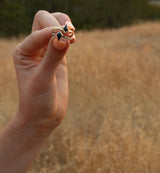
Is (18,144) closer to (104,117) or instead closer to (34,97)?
(34,97)

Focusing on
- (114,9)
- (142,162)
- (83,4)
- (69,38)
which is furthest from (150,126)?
(114,9)

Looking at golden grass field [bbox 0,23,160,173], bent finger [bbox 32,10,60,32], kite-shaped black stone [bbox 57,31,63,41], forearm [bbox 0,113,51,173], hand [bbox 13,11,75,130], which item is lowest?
golden grass field [bbox 0,23,160,173]

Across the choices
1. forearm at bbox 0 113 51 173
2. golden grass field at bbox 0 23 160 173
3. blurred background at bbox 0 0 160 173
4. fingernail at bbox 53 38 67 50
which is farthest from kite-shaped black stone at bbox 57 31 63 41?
golden grass field at bbox 0 23 160 173

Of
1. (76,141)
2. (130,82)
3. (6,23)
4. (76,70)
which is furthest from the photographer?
(6,23)

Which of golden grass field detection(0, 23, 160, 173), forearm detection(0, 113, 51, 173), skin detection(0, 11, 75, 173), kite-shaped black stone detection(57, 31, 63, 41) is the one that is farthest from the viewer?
golden grass field detection(0, 23, 160, 173)

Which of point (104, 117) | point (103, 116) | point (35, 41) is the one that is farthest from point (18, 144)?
point (103, 116)

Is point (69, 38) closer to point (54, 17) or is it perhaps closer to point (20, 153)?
point (54, 17)

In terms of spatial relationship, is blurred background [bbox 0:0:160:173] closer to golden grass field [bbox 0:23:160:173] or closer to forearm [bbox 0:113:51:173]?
golden grass field [bbox 0:23:160:173]
